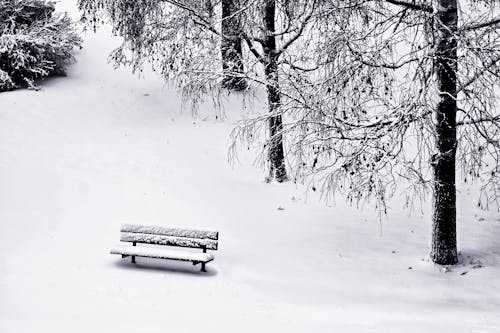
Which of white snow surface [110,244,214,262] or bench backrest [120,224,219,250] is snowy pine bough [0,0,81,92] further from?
white snow surface [110,244,214,262]

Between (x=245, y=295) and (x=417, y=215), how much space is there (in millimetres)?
4964

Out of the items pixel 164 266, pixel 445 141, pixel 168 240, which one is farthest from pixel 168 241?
pixel 445 141

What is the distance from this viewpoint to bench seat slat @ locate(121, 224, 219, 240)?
11.3 m

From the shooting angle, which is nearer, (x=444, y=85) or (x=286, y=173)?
(x=444, y=85)

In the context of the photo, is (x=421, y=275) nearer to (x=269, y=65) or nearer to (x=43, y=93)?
(x=269, y=65)

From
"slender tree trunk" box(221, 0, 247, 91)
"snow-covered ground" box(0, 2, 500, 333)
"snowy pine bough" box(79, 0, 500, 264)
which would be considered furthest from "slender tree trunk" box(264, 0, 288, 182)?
"slender tree trunk" box(221, 0, 247, 91)

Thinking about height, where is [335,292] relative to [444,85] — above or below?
below

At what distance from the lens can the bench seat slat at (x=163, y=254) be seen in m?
10.9

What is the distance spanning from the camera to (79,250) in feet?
38.1

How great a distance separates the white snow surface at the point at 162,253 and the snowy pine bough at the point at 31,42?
370 inches

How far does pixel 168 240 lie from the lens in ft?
37.4

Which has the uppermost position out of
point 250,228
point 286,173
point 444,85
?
point 444,85

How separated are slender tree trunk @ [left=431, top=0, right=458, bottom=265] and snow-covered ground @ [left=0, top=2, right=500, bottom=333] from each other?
49cm

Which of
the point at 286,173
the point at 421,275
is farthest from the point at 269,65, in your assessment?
the point at 421,275
